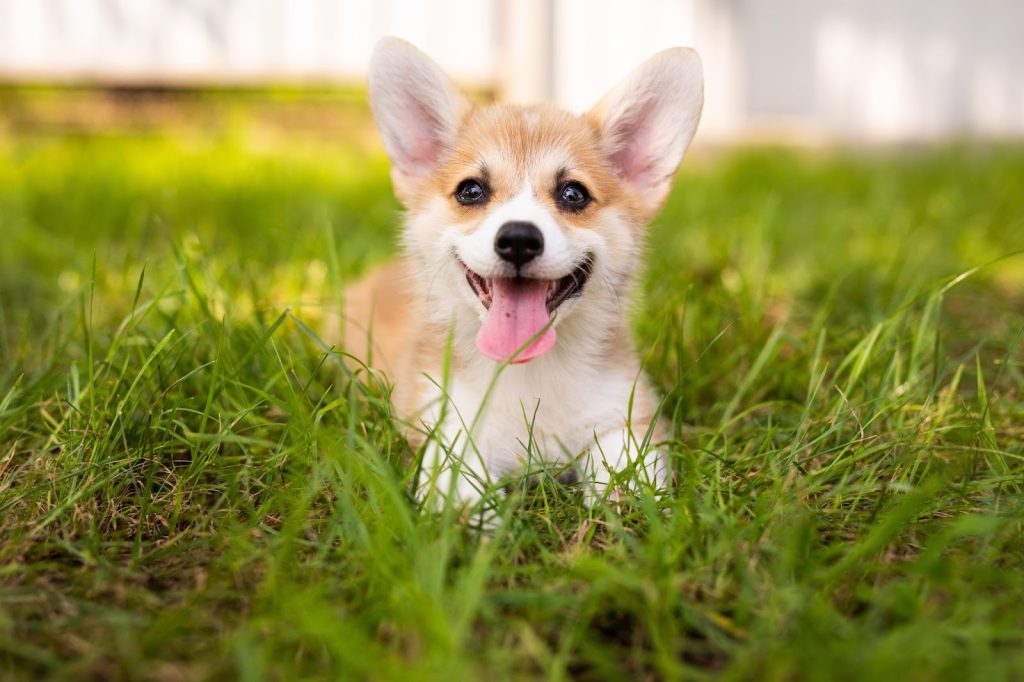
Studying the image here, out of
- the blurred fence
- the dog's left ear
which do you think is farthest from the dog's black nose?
the blurred fence

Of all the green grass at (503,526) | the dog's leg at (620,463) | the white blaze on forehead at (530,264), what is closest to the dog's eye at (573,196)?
the white blaze on forehead at (530,264)

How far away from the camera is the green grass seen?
1.42 meters

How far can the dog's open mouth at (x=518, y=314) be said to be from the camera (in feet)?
7.36

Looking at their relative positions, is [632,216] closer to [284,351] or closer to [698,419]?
[698,419]

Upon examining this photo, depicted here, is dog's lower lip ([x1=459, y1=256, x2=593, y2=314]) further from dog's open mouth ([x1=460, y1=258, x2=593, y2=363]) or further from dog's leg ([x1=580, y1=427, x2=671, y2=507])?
dog's leg ([x1=580, y1=427, x2=671, y2=507])

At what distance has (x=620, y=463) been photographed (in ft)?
7.39

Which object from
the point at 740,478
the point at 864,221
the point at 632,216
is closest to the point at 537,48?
the point at 864,221

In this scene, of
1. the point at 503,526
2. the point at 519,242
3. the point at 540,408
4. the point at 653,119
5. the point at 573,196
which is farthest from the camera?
the point at 653,119

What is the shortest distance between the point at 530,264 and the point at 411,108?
0.84 meters

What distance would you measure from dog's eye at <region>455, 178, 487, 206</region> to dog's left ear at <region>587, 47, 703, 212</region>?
444 mm

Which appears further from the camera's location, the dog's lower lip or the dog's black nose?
the dog's lower lip

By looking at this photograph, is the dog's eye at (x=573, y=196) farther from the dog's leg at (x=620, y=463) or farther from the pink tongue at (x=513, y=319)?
the dog's leg at (x=620, y=463)

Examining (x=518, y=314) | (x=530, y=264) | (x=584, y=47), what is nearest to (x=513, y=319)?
(x=518, y=314)

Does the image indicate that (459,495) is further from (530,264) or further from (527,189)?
(527,189)
